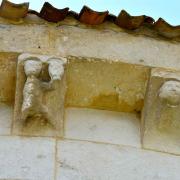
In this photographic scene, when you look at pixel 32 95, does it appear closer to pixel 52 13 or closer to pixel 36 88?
pixel 36 88

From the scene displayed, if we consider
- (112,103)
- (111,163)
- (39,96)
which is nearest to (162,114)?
(112,103)

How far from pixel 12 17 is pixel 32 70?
549mm

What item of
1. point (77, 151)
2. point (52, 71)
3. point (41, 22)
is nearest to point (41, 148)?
point (77, 151)

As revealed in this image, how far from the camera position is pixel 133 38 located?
5.14 meters

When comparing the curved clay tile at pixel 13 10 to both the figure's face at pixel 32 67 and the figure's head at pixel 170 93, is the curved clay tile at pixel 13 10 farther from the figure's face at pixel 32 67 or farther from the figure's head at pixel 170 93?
the figure's head at pixel 170 93

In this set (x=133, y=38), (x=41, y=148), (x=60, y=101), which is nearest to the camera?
(x=41, y=148)

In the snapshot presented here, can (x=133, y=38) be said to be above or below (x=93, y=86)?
above

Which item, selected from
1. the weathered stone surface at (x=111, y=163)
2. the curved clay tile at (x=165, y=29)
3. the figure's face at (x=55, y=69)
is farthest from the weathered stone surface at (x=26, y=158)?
the curved clay tile at (x=165, y=29)

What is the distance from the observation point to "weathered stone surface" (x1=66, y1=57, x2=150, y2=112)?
4898mm

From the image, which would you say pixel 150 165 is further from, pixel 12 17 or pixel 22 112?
pixel 12 17

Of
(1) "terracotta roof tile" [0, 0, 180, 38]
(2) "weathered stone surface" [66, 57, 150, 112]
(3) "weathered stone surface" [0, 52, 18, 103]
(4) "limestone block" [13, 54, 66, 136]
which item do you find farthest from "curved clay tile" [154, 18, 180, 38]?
(3) "weathered stone surface" [0, 52, 18, 103]

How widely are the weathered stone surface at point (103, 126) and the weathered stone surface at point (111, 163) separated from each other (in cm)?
8

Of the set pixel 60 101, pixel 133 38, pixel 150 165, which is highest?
pixel 133 38

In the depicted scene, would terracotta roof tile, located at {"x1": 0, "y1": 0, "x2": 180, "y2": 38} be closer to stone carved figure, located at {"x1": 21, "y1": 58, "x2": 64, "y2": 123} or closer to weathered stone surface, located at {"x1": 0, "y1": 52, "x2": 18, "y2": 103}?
weathered stone surface, located at {"x1": 0, "y1": 52, "x2": 18, "y2": 103}
